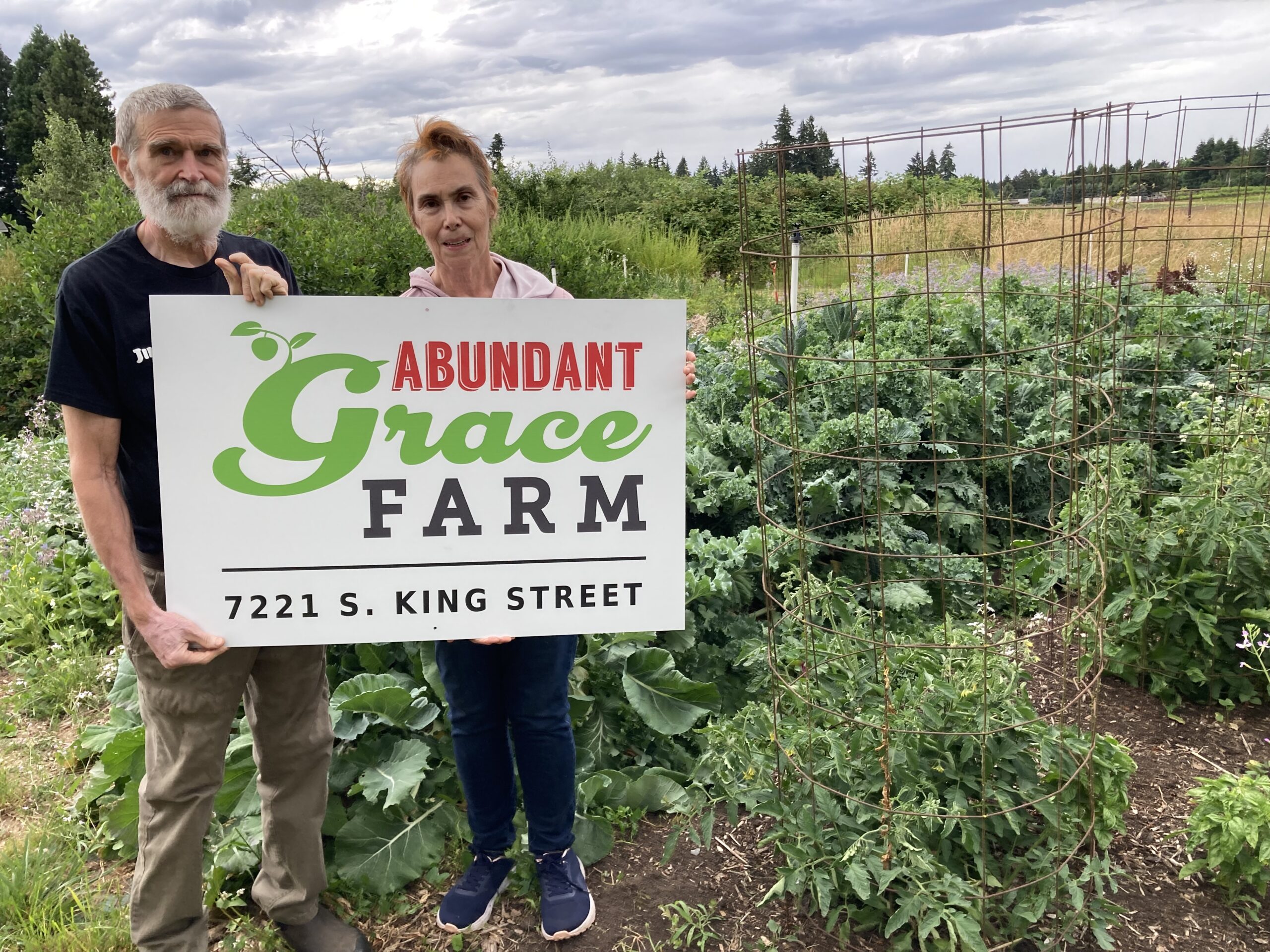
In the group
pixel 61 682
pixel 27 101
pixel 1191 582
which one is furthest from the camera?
pixel 27 101

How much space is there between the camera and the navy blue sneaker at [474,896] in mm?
2461

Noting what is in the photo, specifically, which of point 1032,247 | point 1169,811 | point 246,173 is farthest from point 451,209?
point 1032,247

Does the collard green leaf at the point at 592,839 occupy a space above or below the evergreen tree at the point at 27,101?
below

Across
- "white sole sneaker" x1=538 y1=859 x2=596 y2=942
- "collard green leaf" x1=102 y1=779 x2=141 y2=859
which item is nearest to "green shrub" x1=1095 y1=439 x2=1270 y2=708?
"white sole sneaker" x1=538 y1=859 x2=596 y2=942

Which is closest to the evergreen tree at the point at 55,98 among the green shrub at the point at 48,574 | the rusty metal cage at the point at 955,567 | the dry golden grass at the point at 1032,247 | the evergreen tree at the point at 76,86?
the evergreen tree at the point at 76,86

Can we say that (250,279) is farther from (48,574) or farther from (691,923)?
(48,574)

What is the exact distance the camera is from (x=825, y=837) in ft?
7.52

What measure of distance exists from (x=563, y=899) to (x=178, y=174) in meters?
2.05

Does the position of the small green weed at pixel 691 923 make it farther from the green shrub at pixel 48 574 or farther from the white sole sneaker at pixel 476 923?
the green shrub at pixel 48 574

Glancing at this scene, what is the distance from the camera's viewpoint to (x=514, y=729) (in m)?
2.34

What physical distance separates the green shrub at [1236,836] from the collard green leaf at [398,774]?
2.23m

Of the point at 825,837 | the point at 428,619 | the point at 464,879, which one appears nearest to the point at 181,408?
the point at 428,619

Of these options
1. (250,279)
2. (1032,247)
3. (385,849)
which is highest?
(250,279)

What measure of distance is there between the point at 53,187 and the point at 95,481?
23773mm
